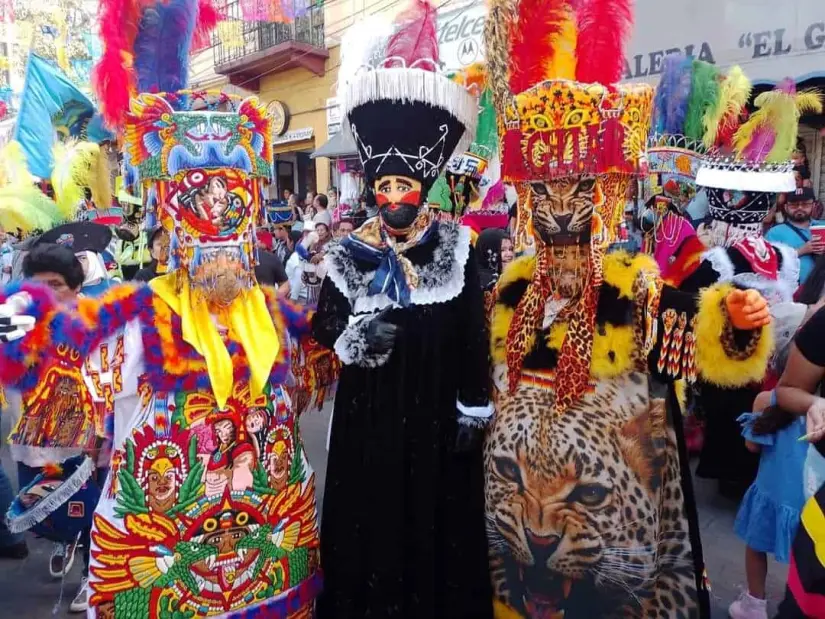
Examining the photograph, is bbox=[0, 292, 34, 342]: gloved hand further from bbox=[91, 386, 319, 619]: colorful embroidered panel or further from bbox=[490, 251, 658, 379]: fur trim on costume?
bbox=[490, 251, 658, 379]: fur trim on costume

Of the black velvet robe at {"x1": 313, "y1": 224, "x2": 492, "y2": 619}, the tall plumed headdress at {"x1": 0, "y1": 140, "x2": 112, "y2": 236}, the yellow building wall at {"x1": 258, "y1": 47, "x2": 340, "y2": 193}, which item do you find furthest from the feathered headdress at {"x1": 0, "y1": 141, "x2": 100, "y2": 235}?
the yellow building wall at {"x1": 258, "y1": 47, "x2": 340, "y2": 193}

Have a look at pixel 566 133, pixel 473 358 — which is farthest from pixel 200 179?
pixel 566 133

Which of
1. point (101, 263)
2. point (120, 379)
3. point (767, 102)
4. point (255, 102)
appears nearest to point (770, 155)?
point (767, 102)

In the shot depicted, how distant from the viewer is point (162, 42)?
2.43m

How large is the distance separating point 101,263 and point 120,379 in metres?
2.06

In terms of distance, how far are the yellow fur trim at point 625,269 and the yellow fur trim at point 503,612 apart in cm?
121

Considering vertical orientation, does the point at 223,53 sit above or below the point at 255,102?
above

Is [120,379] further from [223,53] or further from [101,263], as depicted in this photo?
[223,53]

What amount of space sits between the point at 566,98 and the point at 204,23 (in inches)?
58.0

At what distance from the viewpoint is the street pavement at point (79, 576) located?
10.4 feet

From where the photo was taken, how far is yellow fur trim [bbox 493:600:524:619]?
2414mm

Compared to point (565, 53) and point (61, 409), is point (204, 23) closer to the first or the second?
point (565, 53)

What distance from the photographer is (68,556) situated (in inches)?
131

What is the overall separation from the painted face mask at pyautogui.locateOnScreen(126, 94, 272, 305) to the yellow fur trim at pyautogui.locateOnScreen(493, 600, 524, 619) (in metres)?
1.48
